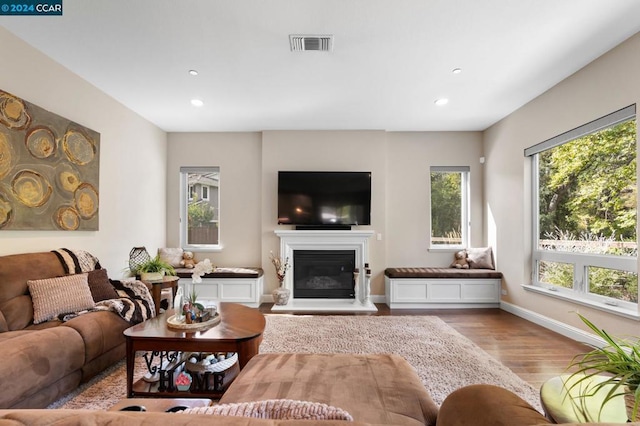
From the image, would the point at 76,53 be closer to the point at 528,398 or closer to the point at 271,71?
the point at 271,71

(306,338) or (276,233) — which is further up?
(276,233)

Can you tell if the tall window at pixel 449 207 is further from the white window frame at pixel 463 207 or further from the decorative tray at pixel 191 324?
the decorative tray at pixel 191 324

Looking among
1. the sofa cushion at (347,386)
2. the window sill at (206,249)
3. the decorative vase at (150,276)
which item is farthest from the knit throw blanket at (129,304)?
the window sill at (206,249)

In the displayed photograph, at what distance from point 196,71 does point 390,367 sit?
3275mm

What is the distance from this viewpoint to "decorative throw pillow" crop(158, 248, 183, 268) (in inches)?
201

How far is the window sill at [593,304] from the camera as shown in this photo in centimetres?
277

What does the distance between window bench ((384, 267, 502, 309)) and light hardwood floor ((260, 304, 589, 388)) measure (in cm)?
16

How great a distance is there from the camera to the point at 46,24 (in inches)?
101

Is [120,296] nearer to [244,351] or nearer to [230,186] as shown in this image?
[244,351]

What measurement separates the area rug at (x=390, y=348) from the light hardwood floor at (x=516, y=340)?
0.53ft

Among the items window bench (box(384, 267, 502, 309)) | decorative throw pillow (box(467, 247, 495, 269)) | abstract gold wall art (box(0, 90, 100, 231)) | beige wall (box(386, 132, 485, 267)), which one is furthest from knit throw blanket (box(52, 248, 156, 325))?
decorative throw pillow (box(467, 247, 495, 269))

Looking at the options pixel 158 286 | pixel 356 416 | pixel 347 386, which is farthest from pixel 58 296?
pixel 356 416

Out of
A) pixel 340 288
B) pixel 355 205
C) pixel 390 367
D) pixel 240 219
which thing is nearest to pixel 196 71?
pixel 240 219

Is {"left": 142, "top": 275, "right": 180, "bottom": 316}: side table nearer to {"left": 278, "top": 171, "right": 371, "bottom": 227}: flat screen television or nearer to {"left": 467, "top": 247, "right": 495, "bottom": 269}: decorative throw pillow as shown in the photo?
{"left": 278, "top": 171, "right": 371, "bottom": 227}: flat screen television
